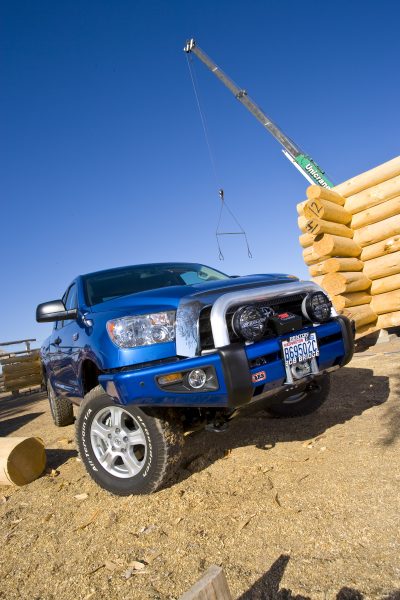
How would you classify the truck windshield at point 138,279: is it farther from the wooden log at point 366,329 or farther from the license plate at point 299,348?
the wooden log at point 366,329

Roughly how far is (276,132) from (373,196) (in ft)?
26.2

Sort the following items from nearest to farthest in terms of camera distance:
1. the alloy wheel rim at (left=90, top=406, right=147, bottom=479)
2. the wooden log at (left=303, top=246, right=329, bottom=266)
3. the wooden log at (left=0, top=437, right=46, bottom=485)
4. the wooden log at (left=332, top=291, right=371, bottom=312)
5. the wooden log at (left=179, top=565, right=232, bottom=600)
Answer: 1. the wooden log at (left=179, top=565, right=232, bottom=600)
2. the alloy wheel rim at (left=90, top=406, right=147, bottom=479)
3. the wooden log at (left=0, top=437, right=46, bottom=485)
4. the wooden log at (left=332, top=291, right=371, bottom=312)
5. the wooden log at (left=303, top=246, right=329, bottom=266)

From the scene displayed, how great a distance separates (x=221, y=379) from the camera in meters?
2.52

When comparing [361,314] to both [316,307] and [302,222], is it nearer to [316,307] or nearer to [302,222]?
[302,222]

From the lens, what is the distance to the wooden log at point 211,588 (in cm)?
103

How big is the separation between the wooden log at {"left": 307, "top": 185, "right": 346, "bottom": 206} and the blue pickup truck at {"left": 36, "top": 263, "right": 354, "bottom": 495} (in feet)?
15.3

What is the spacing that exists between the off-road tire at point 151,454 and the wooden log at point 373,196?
6856 mm

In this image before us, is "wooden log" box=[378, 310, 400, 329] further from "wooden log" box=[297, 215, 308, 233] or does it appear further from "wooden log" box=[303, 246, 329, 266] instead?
"wooden log" box=[297, 215, 308, 233]

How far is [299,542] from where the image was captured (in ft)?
6.89

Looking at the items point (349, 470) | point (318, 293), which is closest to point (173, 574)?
point (349, 470)

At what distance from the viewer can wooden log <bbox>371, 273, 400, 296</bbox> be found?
7915 millimetres

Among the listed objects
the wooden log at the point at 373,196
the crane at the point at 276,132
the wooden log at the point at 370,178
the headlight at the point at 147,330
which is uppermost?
the crane at the point at 276,132

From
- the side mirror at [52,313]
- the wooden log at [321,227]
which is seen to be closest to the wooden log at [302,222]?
the wooden log at [321,227]

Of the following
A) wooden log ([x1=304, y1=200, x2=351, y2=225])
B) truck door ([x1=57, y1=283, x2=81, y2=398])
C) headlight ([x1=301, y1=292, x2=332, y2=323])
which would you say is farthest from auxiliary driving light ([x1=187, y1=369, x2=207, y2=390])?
wooden log ([x1=304, y1=200, x2=351, y2=225])
